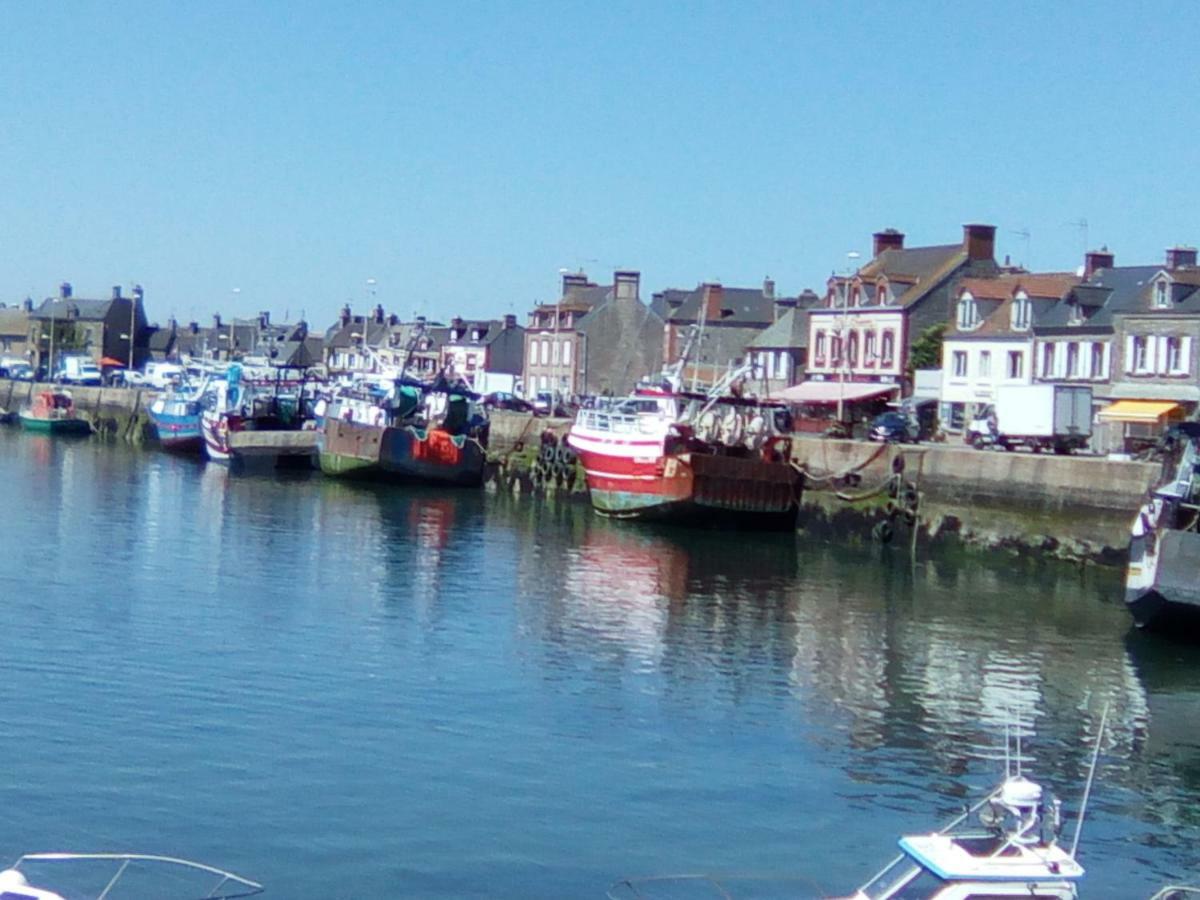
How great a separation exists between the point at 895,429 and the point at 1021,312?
8.60m

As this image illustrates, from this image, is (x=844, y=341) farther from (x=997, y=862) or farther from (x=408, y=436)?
(x=997, y=862)

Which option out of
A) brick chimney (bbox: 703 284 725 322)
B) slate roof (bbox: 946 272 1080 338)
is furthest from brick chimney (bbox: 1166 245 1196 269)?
brick chimney (bbox: 703 284 725 322)

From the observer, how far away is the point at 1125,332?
5756 cm

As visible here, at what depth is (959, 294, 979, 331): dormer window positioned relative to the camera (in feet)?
219

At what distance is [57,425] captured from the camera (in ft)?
321

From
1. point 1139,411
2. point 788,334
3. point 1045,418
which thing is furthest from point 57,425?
point 1045,418

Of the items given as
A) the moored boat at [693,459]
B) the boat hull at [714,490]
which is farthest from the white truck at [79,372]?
the boat hull at [714,490]

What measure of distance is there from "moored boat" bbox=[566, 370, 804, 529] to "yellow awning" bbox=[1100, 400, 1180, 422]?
10.2m

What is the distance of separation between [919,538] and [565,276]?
5564 cm

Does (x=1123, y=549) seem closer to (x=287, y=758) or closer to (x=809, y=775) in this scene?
(x=809, y=775)

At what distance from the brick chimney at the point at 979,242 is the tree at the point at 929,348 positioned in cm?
378

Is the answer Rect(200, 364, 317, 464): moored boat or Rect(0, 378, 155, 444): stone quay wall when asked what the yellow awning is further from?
Rect(0, 378, 155, 444): stone quay wall

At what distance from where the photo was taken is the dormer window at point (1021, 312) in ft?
208

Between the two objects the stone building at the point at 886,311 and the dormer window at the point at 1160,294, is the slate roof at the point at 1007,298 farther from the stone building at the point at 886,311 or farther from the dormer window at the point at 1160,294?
the dormer window at the point at 1160,294
